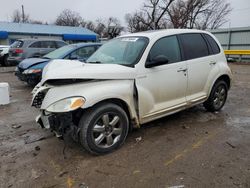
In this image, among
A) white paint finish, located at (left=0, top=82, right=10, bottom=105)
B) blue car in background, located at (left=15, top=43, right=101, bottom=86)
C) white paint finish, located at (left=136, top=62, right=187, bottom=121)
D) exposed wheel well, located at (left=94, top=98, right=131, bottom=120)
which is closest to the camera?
exposed wheel well, located at (left=94, top=98, right=131, bottom=120)

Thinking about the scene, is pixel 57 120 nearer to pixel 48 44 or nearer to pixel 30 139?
pixel 30 139

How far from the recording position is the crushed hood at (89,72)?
129 inches

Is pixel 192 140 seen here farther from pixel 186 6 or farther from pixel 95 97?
pixel 186 6

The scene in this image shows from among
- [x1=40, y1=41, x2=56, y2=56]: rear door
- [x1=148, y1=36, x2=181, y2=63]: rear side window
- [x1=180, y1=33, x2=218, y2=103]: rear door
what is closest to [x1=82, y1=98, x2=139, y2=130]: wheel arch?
[x1=148, y1=36, x2=181, y2=63]: rear side window

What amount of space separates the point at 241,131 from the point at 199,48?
1.81 metres

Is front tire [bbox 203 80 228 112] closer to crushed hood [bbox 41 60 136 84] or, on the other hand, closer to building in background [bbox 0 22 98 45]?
crushed hood [bbox 41 60 136 84]

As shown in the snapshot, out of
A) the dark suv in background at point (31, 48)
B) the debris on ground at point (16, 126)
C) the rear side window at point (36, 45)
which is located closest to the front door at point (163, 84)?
the debris on ground at point (16, 126)

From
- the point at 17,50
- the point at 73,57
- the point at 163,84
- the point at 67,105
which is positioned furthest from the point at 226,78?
the point at 17,50

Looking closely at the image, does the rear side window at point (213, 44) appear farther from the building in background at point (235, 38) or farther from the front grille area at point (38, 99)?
the building in background at point (235, 38)

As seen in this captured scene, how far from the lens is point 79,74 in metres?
3.29

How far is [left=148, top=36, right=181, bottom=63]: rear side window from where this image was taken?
13.2 feet

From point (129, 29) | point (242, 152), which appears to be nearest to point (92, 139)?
point (242, 152)

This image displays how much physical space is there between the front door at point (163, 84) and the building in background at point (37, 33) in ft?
93.7

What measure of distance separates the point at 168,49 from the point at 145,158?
2015 mm
